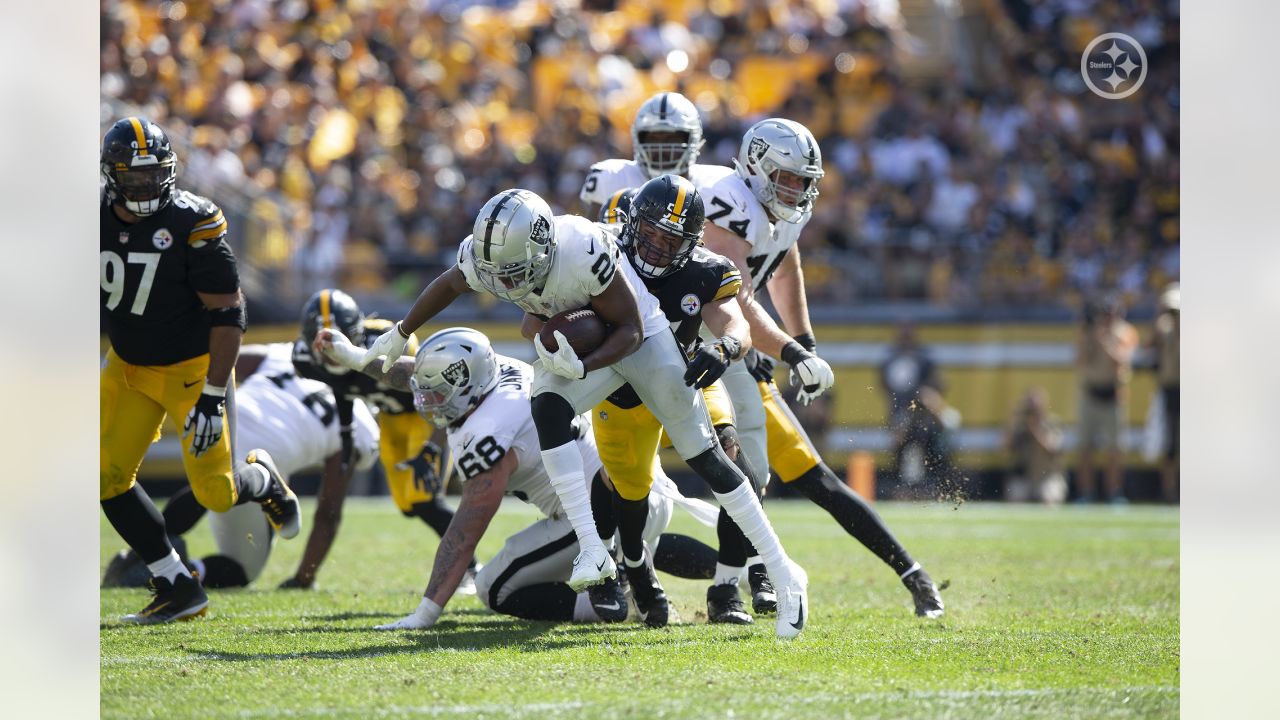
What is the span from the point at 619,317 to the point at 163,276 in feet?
5.91

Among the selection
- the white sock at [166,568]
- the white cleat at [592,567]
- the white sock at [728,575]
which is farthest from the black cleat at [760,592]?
the white sock at [166,568]

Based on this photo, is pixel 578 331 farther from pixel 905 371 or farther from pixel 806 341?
pixel 905 371

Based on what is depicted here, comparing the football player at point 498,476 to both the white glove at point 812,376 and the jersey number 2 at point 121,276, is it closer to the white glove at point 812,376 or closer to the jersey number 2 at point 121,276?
the jersey number 2 at point 121,276

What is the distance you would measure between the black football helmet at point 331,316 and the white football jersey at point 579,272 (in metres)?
1.80

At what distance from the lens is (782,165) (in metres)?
5.47

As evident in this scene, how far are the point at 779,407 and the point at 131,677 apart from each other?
2.61 metres

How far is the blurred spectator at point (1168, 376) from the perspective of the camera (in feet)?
38.6

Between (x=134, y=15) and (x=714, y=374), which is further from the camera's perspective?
(x=134, y=15)

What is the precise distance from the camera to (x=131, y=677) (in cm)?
409

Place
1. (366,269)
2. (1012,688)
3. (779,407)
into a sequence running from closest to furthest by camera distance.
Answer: (1012,688), (779,407), (366,269)
